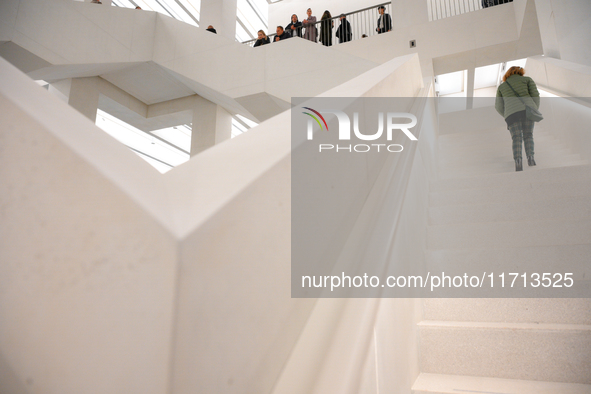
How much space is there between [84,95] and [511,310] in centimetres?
717

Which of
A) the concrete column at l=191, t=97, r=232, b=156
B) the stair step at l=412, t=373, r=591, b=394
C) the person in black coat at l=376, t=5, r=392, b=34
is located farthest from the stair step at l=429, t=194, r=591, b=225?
the person in black coat at l=376, t=5, r=392, b=34

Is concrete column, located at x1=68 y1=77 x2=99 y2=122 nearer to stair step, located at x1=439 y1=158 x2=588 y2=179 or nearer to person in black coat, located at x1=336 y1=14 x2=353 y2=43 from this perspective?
person in black coat, located at x1=336 y1=14 x2=353 y2=43

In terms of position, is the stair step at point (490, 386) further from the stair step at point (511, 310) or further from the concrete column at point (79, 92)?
the concrete column at point (79, 92)

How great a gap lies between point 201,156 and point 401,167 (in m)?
1.04

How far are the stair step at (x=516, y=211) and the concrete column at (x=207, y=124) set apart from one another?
227 inches

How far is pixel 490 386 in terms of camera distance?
115cm

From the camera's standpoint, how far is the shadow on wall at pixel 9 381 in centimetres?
42

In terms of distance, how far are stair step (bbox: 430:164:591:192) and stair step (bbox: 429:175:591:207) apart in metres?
0.04

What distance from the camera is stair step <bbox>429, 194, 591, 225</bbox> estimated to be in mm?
1876

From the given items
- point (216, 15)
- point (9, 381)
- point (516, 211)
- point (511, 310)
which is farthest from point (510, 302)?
point (216, 15)

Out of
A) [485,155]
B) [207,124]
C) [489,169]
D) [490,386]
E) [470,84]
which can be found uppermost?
[470,84]

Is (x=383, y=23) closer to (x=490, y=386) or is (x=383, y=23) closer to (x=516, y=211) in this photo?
(x=516, y=211)

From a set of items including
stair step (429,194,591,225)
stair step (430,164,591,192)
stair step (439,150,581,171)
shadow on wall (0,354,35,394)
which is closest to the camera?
shadow on wall (0,354,35,394)

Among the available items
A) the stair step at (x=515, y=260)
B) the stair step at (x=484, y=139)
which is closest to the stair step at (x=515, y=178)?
the stair step at (x=515, y=260)
